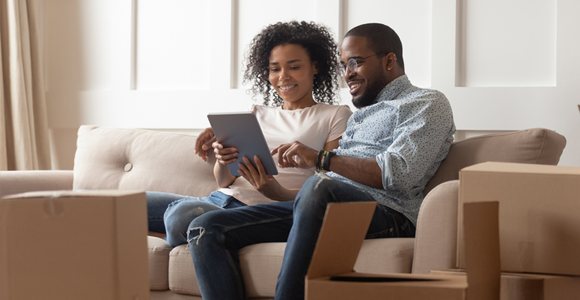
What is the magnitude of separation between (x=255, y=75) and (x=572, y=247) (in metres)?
1.41

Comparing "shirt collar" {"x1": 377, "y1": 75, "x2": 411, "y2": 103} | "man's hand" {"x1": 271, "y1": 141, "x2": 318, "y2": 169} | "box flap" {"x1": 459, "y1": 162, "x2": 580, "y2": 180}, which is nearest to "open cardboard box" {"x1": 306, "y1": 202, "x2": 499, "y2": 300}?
"box flap" {"x1": 459, "y1": 162, "x2": 580, "y2": 180}

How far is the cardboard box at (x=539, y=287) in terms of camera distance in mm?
909

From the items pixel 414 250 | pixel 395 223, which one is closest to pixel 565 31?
pixel 395 223

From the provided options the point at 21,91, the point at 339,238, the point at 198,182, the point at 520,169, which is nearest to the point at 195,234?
the point at 198,182

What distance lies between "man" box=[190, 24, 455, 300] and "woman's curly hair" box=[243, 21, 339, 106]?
22 cm

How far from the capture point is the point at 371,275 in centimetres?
76

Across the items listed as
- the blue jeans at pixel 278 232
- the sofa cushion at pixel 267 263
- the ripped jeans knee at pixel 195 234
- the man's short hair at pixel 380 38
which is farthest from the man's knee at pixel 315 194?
the man's short hair at pixel 380 38

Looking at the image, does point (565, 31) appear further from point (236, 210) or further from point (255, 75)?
point (236, 210)

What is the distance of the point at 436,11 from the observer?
83.8 inches

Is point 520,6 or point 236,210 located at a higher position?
point 520,6

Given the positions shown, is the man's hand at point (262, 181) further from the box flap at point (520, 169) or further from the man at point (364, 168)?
the box flap at point (520, 169)

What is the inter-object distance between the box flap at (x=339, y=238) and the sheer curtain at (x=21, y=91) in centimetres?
211

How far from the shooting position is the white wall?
202 cm

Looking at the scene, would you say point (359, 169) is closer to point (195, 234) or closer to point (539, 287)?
point (195, 234)
